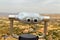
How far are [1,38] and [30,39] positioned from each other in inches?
20.0

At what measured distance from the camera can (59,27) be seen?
1.80m

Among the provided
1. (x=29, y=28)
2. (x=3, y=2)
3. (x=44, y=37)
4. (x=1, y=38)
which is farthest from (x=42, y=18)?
(x=3, y=2)

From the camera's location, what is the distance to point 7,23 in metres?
1.83

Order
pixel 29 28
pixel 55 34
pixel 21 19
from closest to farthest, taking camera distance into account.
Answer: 1. pixel 21 19
2. pixel 55 34
3. pixel 29 28

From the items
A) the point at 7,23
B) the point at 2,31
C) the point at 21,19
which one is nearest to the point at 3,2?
the point at 7,23

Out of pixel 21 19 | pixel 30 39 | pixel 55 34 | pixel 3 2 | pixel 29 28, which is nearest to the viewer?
pixel 30 39

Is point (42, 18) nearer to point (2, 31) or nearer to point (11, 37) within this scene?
point (11, 37)

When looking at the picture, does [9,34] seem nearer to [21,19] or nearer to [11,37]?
[11,37]

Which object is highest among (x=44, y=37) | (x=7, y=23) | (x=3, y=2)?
(x=3, y=2)

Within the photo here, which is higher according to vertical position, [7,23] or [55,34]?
[7,23]

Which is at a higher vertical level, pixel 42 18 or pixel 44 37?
pixel 42 18

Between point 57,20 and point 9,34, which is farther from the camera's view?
point 57,20

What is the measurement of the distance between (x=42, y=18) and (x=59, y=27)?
0.41 meters

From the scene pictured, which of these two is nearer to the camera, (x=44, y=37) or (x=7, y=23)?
(x=44, y=37)
